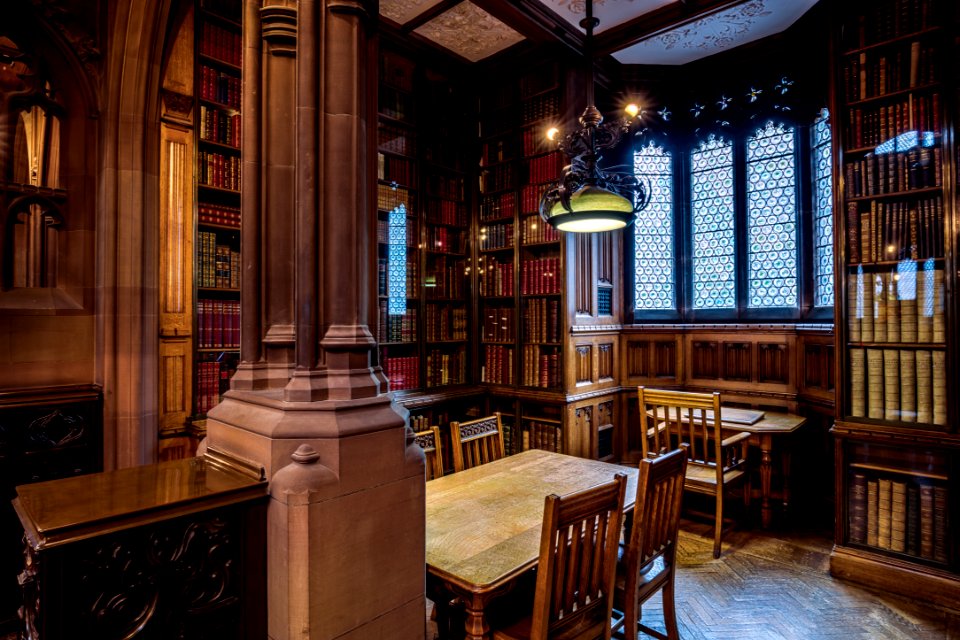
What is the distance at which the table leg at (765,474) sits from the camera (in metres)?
3.61

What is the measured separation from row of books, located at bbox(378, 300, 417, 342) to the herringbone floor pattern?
7.46ft

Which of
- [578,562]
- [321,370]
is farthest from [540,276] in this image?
[321,370]

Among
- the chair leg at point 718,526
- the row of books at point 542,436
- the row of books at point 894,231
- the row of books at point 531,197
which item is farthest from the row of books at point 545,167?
the chair leg at point 718,526

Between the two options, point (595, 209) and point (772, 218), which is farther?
point (772, 218)

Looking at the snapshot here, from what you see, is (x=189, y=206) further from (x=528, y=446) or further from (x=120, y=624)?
(x=528, y=446)

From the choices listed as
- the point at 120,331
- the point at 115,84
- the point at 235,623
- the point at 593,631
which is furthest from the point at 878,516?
the point at 115,84

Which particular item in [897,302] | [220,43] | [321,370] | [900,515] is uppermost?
[220,43]

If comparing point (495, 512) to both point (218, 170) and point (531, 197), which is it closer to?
point (218, 170)

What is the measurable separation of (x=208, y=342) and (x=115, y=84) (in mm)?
1479

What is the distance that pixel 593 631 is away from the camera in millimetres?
1781

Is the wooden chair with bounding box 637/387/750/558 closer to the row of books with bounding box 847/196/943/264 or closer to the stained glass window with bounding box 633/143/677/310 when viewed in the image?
the row of books with bounding box 847/196/943/264

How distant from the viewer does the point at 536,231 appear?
457 cm

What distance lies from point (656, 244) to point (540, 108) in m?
1.71

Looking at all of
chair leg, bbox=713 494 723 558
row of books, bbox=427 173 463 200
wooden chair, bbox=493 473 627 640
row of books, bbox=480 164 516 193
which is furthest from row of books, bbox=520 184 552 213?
wooden chair, bbox=493 473 627 640
